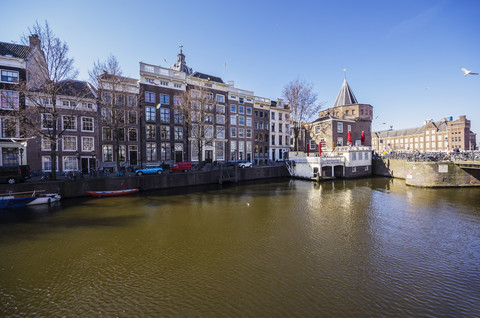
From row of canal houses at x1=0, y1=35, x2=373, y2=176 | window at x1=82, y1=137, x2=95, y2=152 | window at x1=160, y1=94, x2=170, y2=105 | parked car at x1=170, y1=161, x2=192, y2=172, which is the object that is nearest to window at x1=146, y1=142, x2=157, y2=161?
row of canal houses at x1=0, y1=35, x2=373, y2=176

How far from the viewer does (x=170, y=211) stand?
19.1 m

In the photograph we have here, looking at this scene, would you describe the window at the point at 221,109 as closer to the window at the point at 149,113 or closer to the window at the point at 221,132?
the window at the point at 221,132

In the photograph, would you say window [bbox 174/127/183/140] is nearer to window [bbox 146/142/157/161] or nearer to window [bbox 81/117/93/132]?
window [bbox 146/142/157/161]

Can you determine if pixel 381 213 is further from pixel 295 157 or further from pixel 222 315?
pixel 295 157

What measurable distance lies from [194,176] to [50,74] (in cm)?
2087

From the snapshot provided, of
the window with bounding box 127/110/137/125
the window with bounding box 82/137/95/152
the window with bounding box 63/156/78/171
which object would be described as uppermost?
the window with bounding box 127/110/137/125

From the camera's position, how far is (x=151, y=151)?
39.0 meters

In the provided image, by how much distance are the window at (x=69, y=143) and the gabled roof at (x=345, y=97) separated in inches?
2597

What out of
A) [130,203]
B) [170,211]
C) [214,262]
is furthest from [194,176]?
[214,262]

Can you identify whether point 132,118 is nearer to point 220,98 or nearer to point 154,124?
point 154,124

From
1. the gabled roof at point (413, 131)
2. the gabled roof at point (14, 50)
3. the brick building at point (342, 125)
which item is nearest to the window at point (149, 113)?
the gabled roof at point (14, 50)

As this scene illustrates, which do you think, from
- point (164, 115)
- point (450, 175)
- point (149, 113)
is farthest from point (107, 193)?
point (450, 175)

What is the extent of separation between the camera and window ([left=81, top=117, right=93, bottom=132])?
32.9 metres

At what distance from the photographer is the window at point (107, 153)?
115 ft
